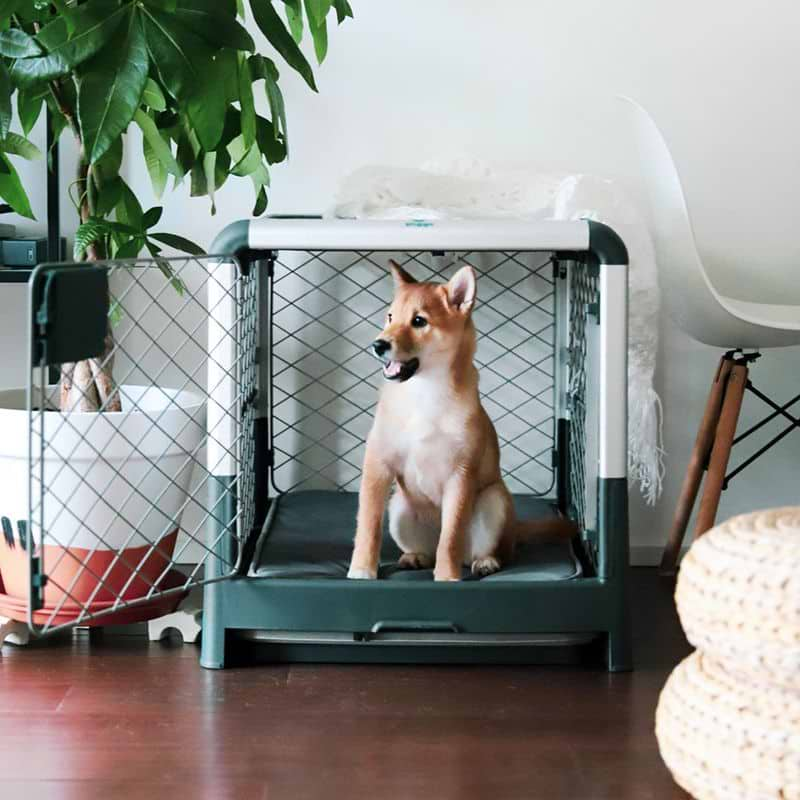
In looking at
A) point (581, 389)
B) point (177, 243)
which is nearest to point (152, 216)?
point (177, 243)

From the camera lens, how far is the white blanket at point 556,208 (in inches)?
80.4

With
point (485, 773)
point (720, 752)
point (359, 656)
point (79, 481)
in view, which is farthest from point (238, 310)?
point (720, 752)

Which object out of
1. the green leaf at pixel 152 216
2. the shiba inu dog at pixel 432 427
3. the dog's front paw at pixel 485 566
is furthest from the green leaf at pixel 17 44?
the dog's front paw at pixel 485 566

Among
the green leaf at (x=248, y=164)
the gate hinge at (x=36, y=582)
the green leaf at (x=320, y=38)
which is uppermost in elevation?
the green leaf at (x=320, y=38)

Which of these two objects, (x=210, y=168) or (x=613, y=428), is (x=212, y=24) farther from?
(x=613, y=428)

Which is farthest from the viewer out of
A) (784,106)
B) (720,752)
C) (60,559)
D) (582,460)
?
(784,106)

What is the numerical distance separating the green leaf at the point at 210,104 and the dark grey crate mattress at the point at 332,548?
61 centimetres

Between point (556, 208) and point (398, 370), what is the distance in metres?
0.49

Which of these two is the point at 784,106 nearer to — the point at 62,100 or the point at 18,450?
the point at 62,100

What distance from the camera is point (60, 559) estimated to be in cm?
175

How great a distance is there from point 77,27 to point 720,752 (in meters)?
1.14

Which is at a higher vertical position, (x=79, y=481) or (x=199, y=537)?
(x=79, y=481)

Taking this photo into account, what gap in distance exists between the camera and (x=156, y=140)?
6.08 feet

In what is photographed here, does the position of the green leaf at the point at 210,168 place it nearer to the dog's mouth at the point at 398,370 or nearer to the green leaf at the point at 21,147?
the green leaf at the point at 21,147
